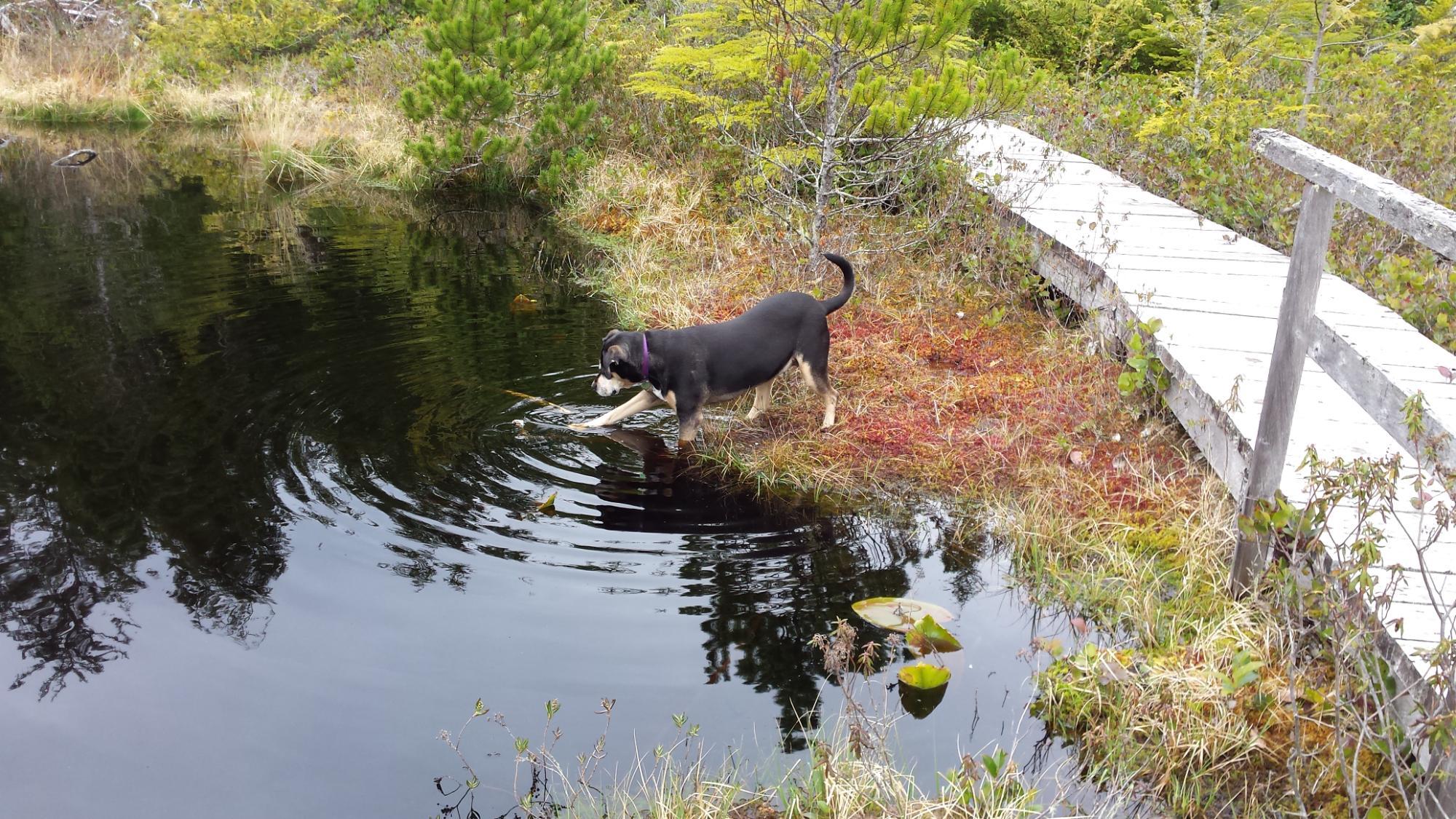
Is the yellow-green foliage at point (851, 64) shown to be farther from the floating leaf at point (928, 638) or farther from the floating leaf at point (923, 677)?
the floating leaf at point (923, 677)

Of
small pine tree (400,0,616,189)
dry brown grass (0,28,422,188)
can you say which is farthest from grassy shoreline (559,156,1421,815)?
dry brown grass (0,28,422,188)

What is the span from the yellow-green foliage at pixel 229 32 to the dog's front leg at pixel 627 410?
1937cm

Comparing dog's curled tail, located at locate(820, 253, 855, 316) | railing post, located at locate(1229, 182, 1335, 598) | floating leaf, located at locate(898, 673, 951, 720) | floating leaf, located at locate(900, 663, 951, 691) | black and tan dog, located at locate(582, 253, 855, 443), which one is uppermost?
railing post, located at locate(1229, 182, 1335, 598)

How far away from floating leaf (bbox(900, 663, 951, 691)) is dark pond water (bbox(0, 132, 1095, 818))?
0.10 m

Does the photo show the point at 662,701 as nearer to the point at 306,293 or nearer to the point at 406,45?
the point at 306,293

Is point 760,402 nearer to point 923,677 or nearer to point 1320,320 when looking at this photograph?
point 923,677

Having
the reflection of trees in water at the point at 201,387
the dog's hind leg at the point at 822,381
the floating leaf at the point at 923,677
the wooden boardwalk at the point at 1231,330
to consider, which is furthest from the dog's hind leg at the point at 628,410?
the wooden boardwalk at the point at 1231,330

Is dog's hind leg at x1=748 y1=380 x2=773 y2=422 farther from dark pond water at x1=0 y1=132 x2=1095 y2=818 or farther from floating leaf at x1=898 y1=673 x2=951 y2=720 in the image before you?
floating leaf at x1=898 y1=673 x2=951 y2=720

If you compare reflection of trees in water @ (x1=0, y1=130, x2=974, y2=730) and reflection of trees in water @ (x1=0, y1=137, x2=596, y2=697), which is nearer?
reflection of trees in water @ (x1=0, y1=130, x2=974, y2=730)

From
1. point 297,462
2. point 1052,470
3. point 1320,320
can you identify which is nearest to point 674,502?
point 1052,470

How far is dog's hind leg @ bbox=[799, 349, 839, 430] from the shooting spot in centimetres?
689

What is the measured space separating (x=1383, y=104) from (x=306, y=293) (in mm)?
11210

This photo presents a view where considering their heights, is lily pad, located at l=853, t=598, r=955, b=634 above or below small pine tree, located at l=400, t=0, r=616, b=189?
below

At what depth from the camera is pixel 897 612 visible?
4.95 m
